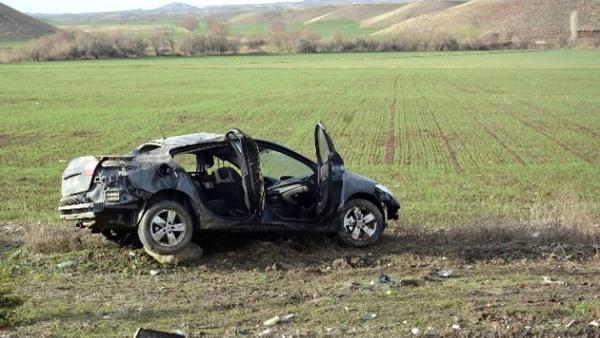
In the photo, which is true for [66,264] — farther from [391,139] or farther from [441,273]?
[391,139]

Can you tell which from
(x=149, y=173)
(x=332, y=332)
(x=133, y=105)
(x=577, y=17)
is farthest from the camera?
(x=577, y=17)

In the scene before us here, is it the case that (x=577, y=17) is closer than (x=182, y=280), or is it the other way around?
(x=182, y=280)

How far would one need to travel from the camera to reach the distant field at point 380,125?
17984 millimetres

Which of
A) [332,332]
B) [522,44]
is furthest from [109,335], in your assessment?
[522,44]

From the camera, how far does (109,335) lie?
6.85 metres

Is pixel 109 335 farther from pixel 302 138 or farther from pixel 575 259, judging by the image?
pixel 302 138

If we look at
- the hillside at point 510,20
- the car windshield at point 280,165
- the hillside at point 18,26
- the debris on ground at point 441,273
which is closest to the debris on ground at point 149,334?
the debris on ground at point 441,273

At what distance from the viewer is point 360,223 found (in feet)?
36.1

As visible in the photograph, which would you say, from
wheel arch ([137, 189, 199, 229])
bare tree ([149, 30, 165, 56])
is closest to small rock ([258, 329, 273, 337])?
wheel arch ([137, 189, 199, 229])

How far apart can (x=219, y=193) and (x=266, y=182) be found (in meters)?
0.66

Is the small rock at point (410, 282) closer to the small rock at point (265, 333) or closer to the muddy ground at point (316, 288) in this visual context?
the muddy ground at point (316, 288)

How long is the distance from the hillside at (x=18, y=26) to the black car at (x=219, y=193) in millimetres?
154859

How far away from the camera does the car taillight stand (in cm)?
1006

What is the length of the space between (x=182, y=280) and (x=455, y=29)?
14443 cm
